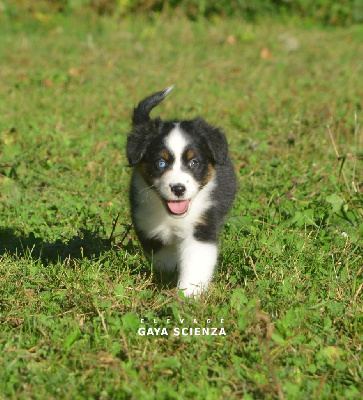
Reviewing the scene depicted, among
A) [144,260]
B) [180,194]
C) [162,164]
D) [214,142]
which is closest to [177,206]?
[180,194]

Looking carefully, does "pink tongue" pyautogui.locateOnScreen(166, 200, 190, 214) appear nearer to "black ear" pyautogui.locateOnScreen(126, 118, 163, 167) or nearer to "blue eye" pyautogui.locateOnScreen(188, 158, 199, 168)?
"blue eye" pyautogui.locateOnScreen(188, 158, 199, 168)

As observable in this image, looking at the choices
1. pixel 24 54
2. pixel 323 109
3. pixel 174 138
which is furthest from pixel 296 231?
pixel 24 54

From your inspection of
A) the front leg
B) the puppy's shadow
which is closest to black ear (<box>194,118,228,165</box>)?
the front leg

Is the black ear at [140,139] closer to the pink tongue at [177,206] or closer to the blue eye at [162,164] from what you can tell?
the blue eye at [162,164]

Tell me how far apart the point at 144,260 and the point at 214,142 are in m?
0.93

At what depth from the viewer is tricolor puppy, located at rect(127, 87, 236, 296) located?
372 centimetres

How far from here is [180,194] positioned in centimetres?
364

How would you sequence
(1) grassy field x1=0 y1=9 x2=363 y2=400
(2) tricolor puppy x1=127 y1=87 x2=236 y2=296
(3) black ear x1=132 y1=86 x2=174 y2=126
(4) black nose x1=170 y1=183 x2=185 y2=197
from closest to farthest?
(1) grassy field x1=0 y1=9 x2=363 y2=400 → (4) black nose x1=170 y1=183 x2=185 y2=197 → (2) tricolor puppy x1=127 y1=87 x2=236 y2=296 → (3) black ear x1=132 y1=86 x2=174 y2=126

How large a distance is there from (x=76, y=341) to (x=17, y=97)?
5.51 m

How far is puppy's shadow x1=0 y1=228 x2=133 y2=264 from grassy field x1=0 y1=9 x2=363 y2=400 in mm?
14

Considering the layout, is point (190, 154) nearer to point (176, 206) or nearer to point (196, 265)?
point (176, 206)

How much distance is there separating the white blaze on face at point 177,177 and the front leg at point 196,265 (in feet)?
0.81

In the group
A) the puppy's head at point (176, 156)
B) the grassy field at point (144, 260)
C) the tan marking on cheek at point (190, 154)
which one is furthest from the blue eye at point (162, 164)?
the grassy field at point (144, 260)

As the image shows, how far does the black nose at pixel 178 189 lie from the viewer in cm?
362
